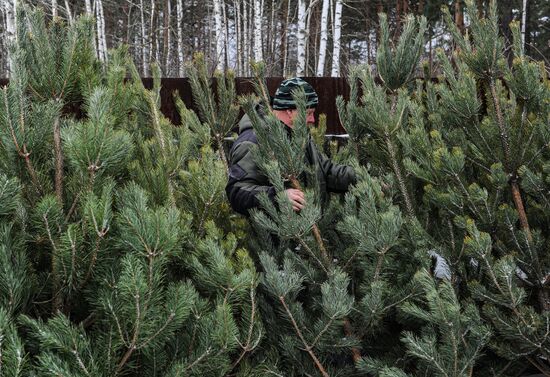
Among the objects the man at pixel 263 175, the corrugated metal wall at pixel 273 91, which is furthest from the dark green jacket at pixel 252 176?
the corrugated metal wall at pixel 273 91

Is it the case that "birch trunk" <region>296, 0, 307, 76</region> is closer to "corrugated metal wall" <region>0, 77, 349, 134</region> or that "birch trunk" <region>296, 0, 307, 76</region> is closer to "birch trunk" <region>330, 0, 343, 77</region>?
"birch trunk" <region>330, 0, 343, 77</region>

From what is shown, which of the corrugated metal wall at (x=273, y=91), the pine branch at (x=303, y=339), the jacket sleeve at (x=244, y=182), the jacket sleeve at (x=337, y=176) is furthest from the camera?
the corrugated metal wall at (x=273, y=91)

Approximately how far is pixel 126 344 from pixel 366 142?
165 cm

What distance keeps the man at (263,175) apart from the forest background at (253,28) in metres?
7.47

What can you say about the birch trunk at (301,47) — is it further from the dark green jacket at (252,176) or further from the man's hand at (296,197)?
the man's hand at (296,197)

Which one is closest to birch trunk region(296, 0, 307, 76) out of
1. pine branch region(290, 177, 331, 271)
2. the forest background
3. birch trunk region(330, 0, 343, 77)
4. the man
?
the forest background

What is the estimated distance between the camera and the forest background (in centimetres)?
1388

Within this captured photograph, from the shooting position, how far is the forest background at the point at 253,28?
45.5ft

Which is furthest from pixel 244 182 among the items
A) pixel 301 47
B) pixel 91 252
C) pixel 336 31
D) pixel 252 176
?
pixel 336 31

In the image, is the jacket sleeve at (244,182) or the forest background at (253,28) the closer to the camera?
the jacket sleeve at (244,182)

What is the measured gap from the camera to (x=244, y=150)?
119 inches

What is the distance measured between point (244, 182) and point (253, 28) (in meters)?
11.5

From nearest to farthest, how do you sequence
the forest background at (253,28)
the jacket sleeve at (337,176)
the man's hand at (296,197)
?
the man's hand at (296,197) → the jacket sleeve at (337,176) → the forest background at (253,28)

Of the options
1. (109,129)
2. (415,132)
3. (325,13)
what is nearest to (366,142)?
(415,132)
